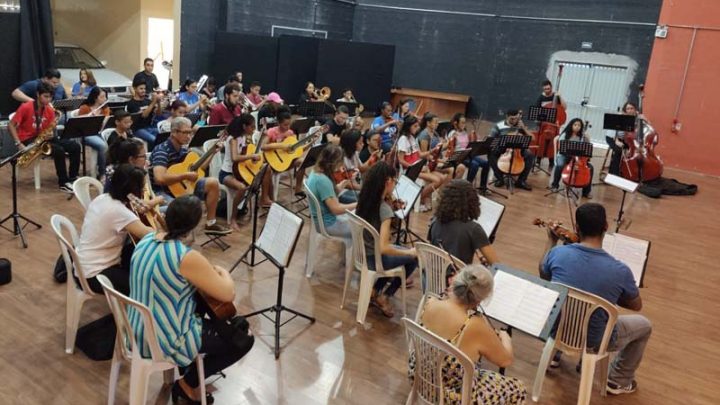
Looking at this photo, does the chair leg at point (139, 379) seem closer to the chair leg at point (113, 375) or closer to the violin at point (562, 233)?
the chair leg at point (113, 375)

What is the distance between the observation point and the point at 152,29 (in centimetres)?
1388

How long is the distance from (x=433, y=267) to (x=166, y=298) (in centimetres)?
177

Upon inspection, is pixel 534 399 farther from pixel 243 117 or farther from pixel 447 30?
pixel 447 30

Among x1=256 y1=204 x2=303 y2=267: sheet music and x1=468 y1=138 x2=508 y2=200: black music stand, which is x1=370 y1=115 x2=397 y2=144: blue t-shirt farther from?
x1=256 y1=204 x2=303 y2=267: sheet music

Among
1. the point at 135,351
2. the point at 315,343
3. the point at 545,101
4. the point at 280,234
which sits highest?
the point at 545,101

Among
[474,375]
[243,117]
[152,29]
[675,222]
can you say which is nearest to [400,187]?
[243,117]

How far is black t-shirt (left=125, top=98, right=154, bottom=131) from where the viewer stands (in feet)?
25.6

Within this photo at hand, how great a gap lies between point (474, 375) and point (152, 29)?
43.7ft

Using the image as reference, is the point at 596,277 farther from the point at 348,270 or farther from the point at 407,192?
the point at 407,192

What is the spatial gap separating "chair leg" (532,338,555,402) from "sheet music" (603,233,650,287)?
914mm

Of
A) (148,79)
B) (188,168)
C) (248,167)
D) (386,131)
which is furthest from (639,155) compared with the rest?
(148,79)

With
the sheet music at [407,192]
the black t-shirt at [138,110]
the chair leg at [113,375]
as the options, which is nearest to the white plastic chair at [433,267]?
the sheet music at [407,192]

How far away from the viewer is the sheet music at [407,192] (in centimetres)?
536

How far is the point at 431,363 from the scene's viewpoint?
2.80 meters
